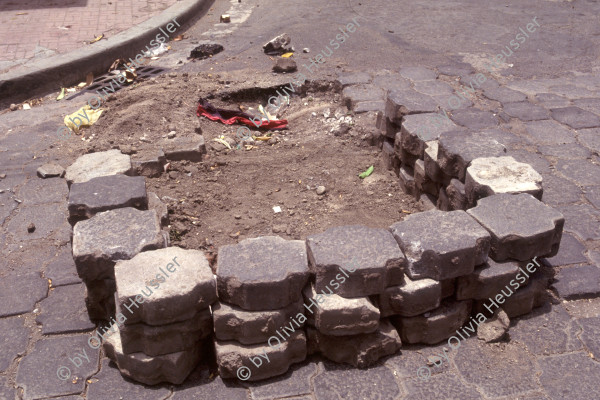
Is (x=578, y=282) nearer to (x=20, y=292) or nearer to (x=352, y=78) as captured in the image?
(x=20, y=292)

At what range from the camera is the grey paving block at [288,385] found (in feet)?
10.3

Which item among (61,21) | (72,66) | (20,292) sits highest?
(20,292)

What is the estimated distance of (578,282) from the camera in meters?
3.86

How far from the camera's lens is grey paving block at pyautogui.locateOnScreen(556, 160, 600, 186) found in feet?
16.6

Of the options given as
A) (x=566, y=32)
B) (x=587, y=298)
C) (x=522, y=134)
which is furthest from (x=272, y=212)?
(x=566, y=32)

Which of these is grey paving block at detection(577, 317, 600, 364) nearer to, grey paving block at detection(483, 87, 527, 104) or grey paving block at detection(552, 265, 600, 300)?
grey paving block at detection(552, 265, 600, 300)

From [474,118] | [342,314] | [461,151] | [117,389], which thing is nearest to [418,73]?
[474,118]

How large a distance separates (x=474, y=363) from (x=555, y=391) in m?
0.43

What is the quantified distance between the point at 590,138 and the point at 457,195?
2507mm

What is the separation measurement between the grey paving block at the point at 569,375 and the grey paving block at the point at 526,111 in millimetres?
3472

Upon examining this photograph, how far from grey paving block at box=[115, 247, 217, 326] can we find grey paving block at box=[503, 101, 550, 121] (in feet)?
14.4

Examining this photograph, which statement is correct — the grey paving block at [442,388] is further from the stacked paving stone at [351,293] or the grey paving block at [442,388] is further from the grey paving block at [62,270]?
the grey paving block at [62,270]

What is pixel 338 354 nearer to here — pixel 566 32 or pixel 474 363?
pixel 474 363

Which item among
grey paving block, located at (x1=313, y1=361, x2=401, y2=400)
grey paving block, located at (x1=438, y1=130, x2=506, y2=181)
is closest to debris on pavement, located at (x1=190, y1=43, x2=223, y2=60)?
grey paving block, located at (x1=438, y1=130, x2=506, y2=181)
